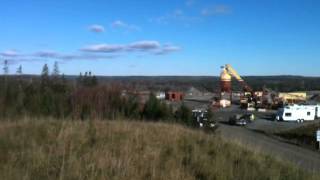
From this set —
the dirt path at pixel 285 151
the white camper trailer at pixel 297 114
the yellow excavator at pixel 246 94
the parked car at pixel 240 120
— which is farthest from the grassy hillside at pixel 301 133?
the yellow excavator at pixel 246 94

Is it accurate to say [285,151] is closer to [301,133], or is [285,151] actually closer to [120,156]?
[120,156]

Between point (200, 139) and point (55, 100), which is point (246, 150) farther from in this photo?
point (55, 100)

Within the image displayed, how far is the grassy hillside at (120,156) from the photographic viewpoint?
6395mm

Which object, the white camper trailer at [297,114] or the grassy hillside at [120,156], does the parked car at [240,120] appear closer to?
the white camper trailer at [297,114]

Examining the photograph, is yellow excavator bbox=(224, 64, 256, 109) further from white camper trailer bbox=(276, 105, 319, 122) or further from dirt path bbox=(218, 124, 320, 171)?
dirt path bbox=(218, 124, 320, 171)

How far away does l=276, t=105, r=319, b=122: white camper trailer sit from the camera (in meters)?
81.7

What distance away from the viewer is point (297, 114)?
82.9m

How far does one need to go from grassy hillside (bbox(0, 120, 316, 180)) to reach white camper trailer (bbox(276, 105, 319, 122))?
240ft

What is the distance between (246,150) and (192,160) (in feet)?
7.49

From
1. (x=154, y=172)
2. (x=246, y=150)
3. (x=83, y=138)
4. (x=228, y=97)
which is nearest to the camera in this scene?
(x=154, y=172)

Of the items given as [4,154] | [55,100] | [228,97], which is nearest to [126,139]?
[4,154]

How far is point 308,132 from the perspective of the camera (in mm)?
63844

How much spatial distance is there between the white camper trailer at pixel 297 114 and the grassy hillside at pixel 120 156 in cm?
7316

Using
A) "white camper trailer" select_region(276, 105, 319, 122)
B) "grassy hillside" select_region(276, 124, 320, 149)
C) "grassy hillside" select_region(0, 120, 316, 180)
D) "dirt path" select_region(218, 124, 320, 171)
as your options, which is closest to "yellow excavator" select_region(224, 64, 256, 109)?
"white camper trailer" select_region(276, 105, 319, 122)
